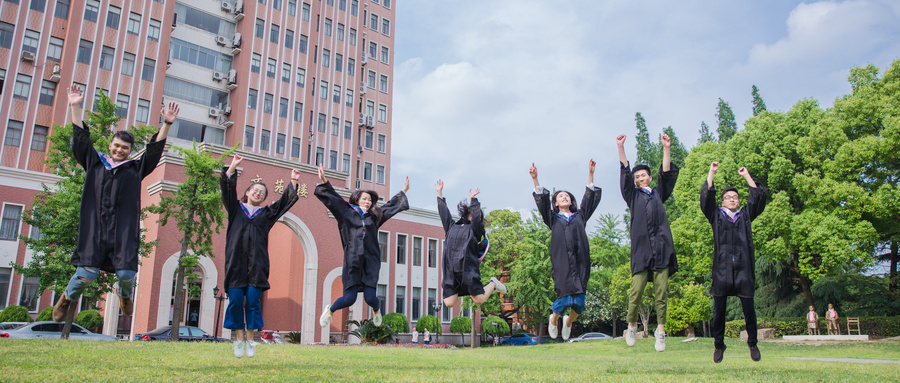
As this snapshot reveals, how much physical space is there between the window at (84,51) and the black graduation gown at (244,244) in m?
34.8

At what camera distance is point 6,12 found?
33.9m

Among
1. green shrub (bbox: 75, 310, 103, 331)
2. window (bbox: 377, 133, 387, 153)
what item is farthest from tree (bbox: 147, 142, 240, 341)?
window (bbox: 377, 133, 387, 153)

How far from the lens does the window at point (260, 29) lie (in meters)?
44.6

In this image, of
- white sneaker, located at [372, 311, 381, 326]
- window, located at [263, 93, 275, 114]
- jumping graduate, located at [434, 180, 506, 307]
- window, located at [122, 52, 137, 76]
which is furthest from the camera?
window, located at [263, 93, 275, 114]

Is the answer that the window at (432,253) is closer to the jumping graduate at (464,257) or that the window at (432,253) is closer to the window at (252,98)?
the window at (252,98)

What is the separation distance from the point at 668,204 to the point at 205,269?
35.3 meters

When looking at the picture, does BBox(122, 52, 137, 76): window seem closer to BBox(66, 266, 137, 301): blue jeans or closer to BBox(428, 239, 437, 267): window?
BBox(428, 239, 437, 267): window

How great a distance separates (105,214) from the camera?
6.99 metres

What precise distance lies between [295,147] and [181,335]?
915 inches

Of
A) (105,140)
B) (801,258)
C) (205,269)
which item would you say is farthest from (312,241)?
(801,258)

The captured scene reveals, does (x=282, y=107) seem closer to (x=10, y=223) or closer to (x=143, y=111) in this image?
(x=143, y=111)

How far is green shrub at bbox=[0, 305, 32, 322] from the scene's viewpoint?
1002 inches

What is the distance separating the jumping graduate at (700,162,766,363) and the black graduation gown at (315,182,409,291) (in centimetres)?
509

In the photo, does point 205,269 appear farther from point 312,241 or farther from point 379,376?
point 379,376
